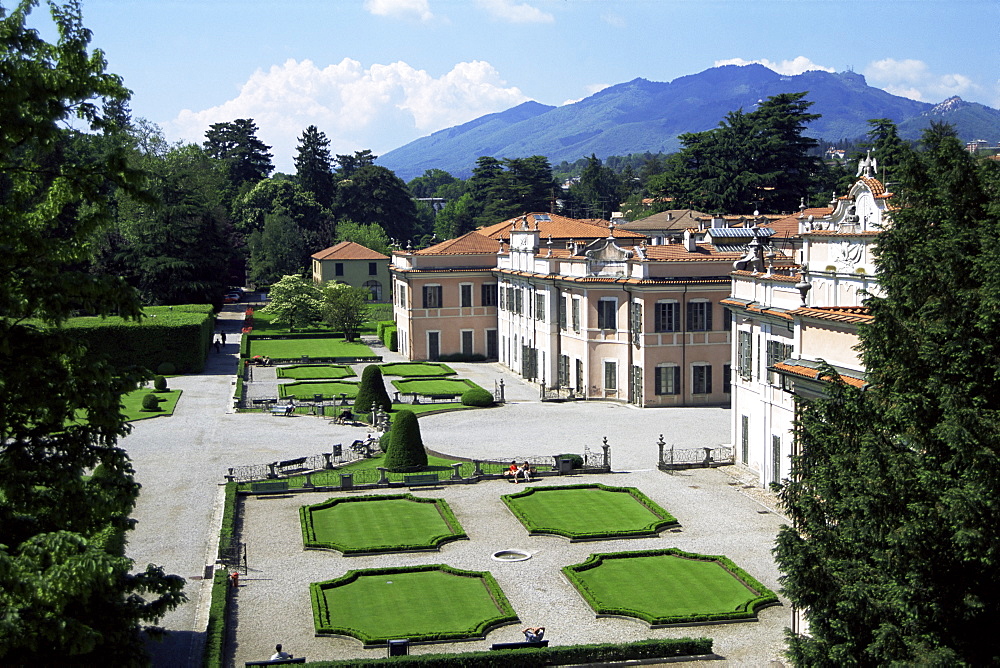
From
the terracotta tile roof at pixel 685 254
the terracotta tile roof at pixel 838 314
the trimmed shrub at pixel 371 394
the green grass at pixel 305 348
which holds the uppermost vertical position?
the terracotta tile roof at pixel 685 254

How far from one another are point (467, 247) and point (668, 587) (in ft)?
158

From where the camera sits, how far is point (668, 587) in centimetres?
2636

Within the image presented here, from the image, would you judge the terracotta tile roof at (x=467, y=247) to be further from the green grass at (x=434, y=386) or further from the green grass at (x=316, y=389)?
the green grass at (x=316, y=389)

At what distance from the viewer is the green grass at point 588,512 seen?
102 feet

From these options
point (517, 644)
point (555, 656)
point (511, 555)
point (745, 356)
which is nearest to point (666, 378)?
point (745, 356)

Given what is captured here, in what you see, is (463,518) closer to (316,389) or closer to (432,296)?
(316,389)

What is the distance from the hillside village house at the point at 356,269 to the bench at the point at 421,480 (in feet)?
244

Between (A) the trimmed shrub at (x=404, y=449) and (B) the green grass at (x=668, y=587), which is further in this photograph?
(A) the trimmed shrub at (x=404, y=449)

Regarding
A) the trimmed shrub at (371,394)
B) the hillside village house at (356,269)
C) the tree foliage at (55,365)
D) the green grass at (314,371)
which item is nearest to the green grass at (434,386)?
the green grass at (314,371)

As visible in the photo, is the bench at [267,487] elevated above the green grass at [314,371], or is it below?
below

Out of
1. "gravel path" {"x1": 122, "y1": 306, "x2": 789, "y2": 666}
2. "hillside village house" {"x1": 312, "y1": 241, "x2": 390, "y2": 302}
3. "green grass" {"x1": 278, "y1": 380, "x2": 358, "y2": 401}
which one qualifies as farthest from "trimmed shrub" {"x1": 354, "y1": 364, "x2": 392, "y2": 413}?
"hillside village house" {"x1": 312, "y1": 241, "x2": 390, "y2": 302}

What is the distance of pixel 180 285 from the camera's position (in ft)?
285

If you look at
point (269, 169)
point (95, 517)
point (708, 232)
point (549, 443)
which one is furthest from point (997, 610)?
point (269, 169)

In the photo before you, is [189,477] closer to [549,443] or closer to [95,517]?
[549,443]
